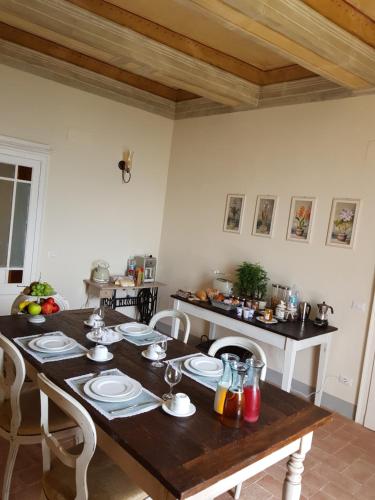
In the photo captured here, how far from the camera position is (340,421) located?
339cm

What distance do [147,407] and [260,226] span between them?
2.79 meters

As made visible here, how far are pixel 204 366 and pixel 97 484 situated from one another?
2.63 feet

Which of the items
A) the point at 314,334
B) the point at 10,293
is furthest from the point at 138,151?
the point at 314,334

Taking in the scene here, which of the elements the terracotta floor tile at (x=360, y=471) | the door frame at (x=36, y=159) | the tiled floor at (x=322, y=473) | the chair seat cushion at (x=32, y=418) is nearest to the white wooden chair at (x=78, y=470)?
the chair seat cushion at (x=32, y=418)

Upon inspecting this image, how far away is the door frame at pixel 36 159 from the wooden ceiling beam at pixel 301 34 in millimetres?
2350

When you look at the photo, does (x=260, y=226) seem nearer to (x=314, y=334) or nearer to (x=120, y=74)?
(x=314, y=334)

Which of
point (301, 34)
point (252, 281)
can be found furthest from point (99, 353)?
point (301, 34)

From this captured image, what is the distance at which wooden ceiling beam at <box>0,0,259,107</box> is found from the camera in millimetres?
2812

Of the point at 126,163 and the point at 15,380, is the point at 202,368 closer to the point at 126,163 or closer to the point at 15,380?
the point at 15,380

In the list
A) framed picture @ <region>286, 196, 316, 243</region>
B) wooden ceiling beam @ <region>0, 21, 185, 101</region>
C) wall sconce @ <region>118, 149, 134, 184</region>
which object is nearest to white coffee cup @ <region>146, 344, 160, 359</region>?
framed picture @ <region>286, 196, 316, 243</region>

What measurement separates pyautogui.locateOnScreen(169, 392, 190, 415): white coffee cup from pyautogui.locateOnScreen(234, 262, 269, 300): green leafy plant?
7.65 feet

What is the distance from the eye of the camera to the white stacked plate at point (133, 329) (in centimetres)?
263

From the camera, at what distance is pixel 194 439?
1.55 metres

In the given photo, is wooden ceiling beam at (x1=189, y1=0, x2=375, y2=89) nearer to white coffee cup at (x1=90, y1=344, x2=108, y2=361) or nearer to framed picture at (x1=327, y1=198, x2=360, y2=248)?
framed picture at (x1=327, y1=198, x2=360, y2=248)
